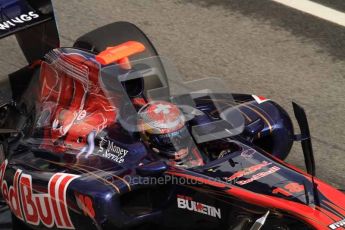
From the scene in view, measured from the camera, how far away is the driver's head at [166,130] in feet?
12.6

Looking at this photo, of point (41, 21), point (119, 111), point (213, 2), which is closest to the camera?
point (119, 111)

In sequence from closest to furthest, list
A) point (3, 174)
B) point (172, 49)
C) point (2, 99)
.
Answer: point (3, 174)
point (2, 99)
point (172, 49)

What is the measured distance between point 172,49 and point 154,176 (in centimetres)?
313

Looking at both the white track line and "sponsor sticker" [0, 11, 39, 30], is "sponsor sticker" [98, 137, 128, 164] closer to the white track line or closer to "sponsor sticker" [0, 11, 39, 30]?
"sponsor sticker" [0, 11, 39, 30]

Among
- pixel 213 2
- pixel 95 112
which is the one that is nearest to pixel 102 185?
pixel 95 112

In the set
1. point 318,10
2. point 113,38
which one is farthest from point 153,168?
point 318,10

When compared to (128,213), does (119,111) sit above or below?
above

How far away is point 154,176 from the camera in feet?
12.7

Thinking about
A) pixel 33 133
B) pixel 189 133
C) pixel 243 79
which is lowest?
pixel 243 79

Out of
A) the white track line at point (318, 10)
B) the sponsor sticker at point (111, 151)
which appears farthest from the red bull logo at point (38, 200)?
the white track line at point (318, 10)

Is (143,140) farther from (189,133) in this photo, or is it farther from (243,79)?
(243,79)

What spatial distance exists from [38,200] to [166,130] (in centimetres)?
96

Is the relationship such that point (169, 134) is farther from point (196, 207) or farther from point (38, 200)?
point (38, 200)

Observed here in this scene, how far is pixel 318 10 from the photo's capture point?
7371mm
